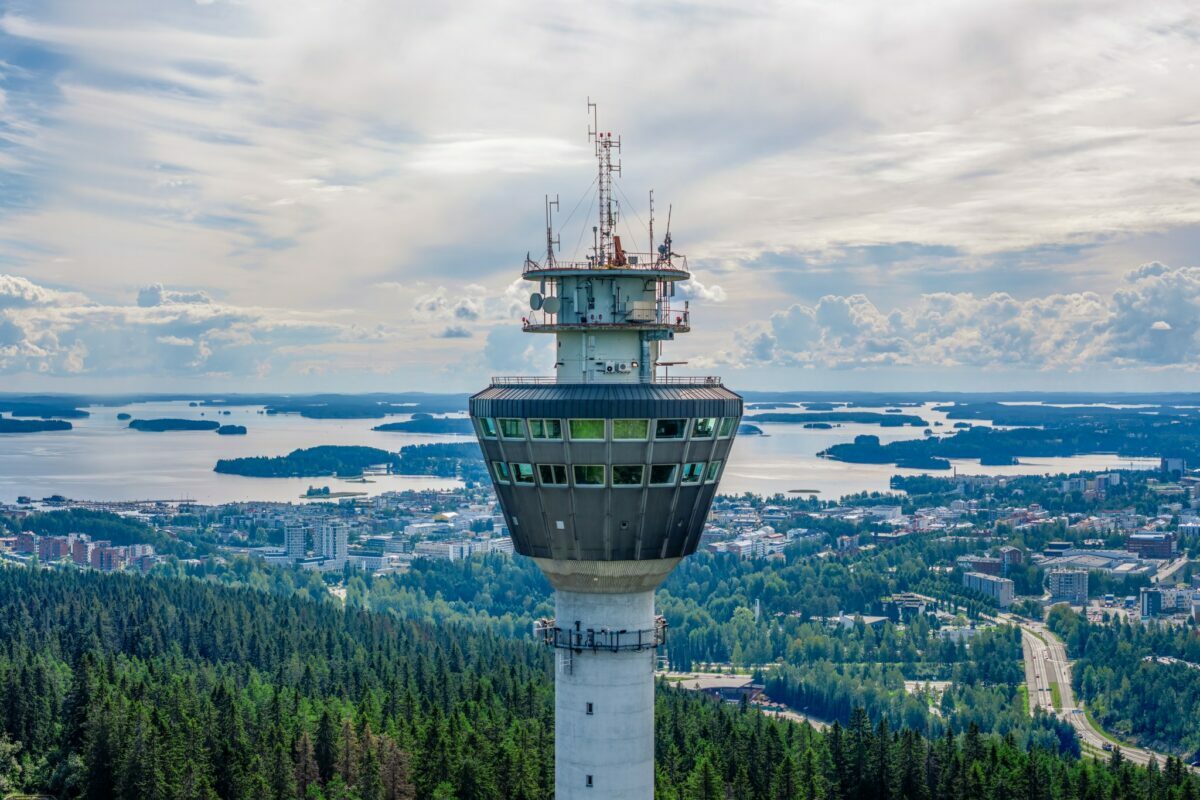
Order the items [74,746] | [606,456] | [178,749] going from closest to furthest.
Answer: [606,456] < [178,749] < [74,746]

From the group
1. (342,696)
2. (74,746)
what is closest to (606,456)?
(74,746)

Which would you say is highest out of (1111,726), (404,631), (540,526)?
(540,526)

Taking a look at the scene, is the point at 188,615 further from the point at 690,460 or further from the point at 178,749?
the point at 690,460

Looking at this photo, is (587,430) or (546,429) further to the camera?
(546,429)

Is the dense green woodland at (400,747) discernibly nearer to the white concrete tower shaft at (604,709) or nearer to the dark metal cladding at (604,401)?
the white concrete tower shaft at (604,709)

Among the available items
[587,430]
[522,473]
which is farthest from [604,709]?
[587,430]

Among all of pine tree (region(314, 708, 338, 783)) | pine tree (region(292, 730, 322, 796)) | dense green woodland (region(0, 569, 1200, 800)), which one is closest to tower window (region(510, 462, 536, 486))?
dense green woodland (region(0, 569, 1200, 800))

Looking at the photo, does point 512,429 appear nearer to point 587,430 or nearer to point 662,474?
point 587,430
